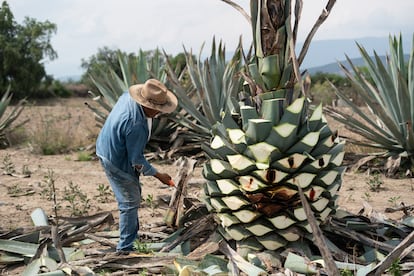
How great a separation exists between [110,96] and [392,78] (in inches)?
169

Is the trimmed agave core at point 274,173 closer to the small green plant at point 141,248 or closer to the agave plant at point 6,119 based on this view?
the small green plant at point 141,248

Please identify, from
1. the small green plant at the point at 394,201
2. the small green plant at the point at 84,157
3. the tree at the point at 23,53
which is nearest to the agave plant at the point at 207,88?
the small green plant at the point at 84,157

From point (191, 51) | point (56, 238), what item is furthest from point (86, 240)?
point (191, 51)

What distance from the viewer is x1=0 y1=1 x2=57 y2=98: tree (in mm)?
27641

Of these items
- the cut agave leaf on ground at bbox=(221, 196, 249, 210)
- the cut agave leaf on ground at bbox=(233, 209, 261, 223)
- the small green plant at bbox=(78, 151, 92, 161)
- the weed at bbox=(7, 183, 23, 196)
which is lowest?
the small green plant at bbox=(78, 151, 92, 161)

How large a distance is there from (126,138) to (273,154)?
1.04 m

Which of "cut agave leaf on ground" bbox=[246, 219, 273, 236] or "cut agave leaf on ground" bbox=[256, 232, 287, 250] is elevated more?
"cut agave leaf on ground" bbox=[246, 219, 273, 236]

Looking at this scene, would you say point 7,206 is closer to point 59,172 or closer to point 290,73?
point 59,172

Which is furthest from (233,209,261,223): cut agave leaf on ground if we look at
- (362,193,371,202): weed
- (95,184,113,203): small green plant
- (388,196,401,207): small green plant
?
(95,184,113,203): small green plant

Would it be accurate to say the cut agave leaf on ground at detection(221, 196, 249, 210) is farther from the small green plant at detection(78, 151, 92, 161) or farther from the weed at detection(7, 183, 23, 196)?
the small green plant at detection(78, 151, 92, 161)

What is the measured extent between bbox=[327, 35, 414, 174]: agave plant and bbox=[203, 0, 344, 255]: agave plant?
3.31 meters

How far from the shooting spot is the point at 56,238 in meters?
3.62

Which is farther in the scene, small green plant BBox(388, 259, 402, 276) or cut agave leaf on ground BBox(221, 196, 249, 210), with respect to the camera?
cut agave leaf on ground BBox(221, 196, 249, 210)

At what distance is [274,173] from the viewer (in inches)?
125
